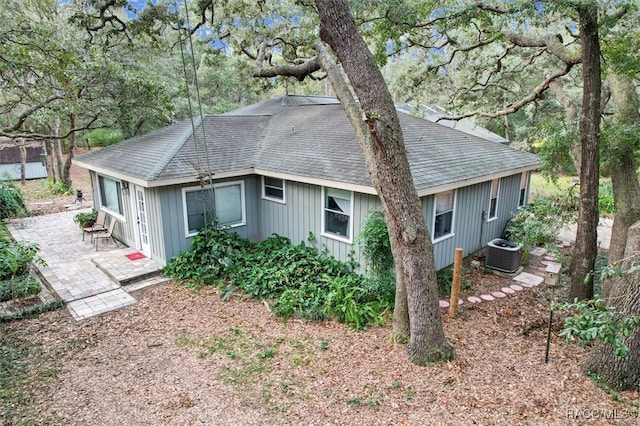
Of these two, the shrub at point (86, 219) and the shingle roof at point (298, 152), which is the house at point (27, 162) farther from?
the shingle roof at point (298, 152)

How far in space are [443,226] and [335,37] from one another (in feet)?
16.4

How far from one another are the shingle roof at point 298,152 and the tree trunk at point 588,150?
225 cm

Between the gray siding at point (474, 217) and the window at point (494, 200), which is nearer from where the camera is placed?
the gray siding at point (474, 217)

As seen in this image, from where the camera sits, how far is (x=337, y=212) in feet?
26.2

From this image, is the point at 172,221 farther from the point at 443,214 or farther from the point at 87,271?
the point at 443,214

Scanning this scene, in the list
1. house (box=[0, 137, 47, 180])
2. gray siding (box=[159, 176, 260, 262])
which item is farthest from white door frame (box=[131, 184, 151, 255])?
house (box=[0, 137, 47, 180])

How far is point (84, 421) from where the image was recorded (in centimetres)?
414

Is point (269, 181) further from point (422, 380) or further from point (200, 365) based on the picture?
point (422, 380)

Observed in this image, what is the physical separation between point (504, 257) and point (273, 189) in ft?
18.8

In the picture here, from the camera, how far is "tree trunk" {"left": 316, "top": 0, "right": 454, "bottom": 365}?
4.64 metres

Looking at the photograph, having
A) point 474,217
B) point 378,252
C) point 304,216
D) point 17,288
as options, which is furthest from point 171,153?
point 474,217

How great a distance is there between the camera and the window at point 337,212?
25.4 feet

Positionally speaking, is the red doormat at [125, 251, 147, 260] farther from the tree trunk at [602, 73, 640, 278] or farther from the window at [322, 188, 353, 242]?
the tree trunk at [602, 73, 640, 278]

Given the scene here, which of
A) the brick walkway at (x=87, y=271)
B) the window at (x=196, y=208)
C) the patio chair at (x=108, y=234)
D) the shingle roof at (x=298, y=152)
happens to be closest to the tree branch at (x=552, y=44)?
the shingle roof at (x=298, y=152)
